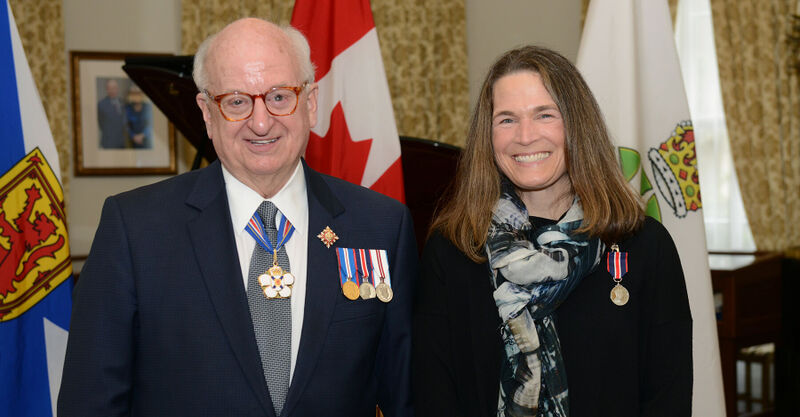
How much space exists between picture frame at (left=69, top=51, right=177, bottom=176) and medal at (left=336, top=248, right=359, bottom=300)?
5110mm

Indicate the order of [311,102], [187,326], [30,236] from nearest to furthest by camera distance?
1. [187,326]
2. [311,102]
3. [30,236]

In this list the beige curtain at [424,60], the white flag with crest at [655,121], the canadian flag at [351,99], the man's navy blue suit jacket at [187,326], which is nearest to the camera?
the man's navy blue suit jacket at [187,326]

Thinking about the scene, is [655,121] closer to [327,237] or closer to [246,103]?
[327,237]

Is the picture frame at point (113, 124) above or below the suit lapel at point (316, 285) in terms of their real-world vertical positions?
above

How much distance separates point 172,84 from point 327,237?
1692mm

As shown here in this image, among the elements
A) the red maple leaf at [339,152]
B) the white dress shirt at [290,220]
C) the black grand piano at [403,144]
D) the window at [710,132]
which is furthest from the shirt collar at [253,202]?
the window at [710,132]

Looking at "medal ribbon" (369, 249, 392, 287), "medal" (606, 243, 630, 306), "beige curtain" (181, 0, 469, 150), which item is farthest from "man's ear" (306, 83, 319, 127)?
"beige curtain" (181, 0, 469, 150)

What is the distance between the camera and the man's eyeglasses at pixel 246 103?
173 centimetres

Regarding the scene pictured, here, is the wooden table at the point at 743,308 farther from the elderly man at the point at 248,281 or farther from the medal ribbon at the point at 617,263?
the elderly man at the point at 248,281

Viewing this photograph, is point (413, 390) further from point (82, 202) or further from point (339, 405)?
point (82, 202)

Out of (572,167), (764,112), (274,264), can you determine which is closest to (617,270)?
(572,167)

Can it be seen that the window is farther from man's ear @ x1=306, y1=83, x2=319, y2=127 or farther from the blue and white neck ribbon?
the blue and white neck ribbon

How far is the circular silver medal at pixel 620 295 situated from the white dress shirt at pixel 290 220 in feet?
2.42

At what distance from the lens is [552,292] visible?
69.6 inches
